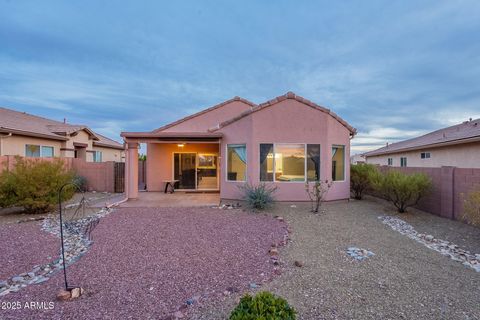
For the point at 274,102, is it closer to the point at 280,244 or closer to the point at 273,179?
the point at 273,179

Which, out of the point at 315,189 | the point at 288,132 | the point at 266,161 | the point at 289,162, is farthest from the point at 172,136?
the point at 315,189

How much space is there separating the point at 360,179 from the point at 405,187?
10.8ft

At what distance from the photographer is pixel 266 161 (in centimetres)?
1031

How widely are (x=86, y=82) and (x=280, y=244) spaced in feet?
61.1

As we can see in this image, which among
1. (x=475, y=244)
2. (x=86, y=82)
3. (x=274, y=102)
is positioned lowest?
(x=475, y=244)

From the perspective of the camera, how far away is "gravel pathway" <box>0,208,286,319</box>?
317 cm

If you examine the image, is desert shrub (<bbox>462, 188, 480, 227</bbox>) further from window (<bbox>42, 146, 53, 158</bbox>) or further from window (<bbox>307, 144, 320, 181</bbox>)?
window (<bbox>42, 146, 53, 158</bbox>)

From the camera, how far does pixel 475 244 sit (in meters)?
5.97

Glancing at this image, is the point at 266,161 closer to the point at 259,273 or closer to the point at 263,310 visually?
the point at 259,273

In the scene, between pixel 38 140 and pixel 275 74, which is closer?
pixel 38 140

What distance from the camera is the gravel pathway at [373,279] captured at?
3.10m

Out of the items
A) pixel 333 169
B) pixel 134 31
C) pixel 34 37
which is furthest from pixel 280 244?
pixel 34 37

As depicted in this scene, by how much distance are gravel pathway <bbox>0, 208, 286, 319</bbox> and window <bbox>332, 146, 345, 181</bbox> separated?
183 inches

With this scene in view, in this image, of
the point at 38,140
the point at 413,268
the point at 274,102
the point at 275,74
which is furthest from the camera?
the point at 275,74
